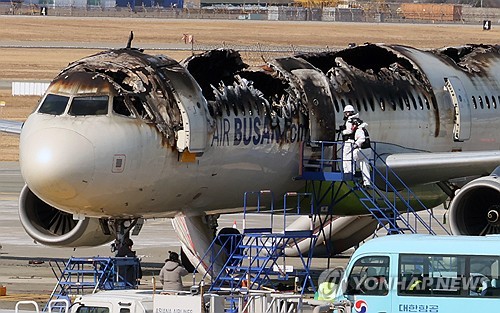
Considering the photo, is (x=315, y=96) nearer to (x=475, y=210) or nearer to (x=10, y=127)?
(x=475, y=210)

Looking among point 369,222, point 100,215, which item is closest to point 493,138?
point 369,222

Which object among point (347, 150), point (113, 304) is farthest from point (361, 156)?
point (113, 304)

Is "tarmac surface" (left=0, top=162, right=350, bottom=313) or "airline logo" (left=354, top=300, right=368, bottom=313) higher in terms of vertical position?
"airline logo" (left=354, top=300, right=368, bottom=313)

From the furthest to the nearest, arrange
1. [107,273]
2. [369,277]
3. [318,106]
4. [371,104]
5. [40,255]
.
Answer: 1. [40,255]
2. [371,104]
3. [318,106]
4. [107,273]
5. [369,277]

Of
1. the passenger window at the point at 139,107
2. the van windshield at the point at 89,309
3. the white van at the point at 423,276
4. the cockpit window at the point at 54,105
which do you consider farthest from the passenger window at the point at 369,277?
the cockpit window at the point at 54,105

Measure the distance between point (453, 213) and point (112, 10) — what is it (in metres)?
162

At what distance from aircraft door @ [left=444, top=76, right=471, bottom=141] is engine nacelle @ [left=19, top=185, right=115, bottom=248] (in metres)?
8.99

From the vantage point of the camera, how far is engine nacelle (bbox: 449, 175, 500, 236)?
3089 cm

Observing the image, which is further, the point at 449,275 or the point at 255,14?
the point at 255,14

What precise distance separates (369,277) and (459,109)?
12310 mm

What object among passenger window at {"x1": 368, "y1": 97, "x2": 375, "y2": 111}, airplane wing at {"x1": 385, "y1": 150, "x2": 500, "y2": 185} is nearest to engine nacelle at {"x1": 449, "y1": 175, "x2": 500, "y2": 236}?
airplane wing at {"x1": 385, "y1": 150, "x2": 500, "y2": 185}

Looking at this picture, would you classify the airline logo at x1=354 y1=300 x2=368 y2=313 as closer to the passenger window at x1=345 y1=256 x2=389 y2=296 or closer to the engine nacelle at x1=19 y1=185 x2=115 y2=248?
the passenger window at x1=345 y1=256 x2=389 y2=296

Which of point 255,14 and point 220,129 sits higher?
point 220,129

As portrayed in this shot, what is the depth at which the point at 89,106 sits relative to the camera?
1063 inches
